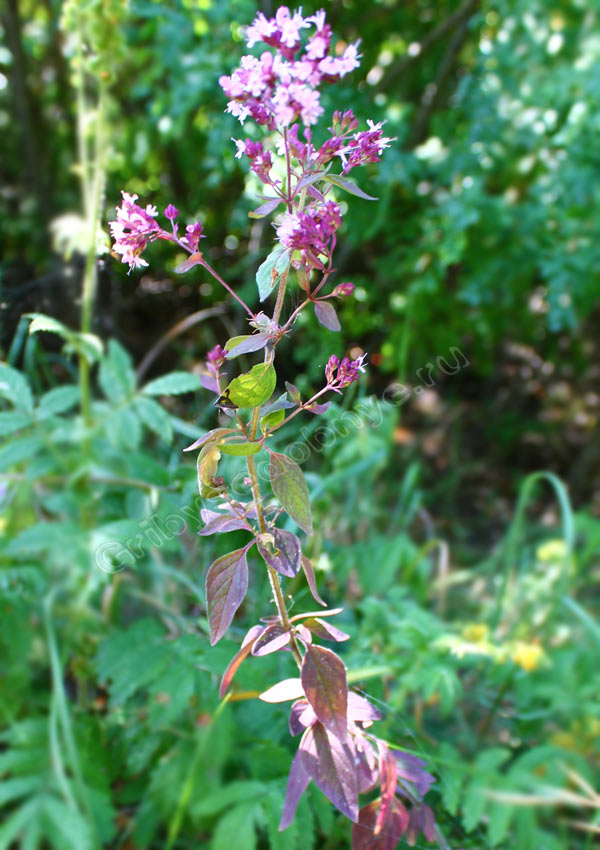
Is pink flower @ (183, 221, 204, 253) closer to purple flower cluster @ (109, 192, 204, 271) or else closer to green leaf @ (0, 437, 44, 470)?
purple flower cluster @ (109, 192, 204, 271)

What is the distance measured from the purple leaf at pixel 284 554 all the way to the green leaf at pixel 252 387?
132mm

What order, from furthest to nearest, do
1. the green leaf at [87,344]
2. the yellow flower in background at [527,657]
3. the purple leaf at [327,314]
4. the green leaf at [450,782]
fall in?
the yellow flower in background at [527,657] < the green leaf at [87,344] < the green leaf at [450,782] < the purple leaf at [327,314]

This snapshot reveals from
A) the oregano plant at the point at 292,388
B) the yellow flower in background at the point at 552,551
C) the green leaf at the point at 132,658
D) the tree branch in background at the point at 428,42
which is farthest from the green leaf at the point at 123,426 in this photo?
the tree branch in background at the point at 428,42

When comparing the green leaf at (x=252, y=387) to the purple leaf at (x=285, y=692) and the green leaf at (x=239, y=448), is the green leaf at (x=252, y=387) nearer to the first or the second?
the green leaf at (x=239, y=448)

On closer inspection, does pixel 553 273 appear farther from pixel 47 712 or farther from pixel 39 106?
pixel 39 106

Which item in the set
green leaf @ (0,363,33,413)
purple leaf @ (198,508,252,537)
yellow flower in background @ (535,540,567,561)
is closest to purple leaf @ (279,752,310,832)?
purple leaf @ (198,508,252,537)

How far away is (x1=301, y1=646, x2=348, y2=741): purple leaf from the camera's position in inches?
24.0

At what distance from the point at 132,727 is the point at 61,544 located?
0.32 m

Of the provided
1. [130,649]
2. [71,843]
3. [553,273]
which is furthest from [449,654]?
[553,273]

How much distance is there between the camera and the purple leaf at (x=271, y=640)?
2.13 feet

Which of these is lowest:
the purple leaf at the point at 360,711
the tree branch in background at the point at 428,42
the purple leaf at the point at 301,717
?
the purple leaf at the point at 360,711

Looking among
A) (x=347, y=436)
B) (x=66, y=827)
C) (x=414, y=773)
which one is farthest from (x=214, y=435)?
(x=347, y=436)

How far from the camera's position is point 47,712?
1203mm

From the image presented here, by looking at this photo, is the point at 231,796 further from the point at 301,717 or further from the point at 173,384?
the point at 173,384
